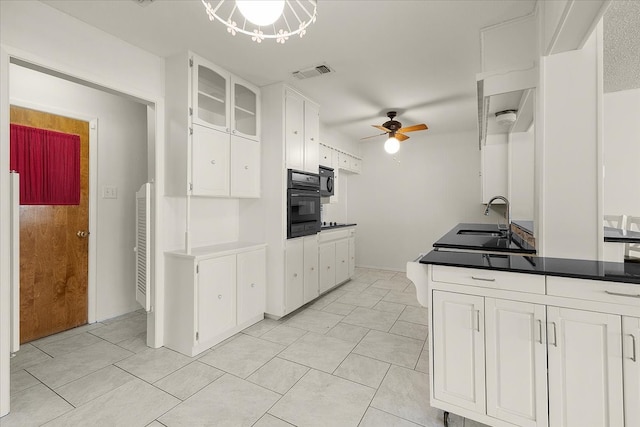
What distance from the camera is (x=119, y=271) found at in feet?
10.8

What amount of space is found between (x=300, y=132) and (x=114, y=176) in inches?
84.5

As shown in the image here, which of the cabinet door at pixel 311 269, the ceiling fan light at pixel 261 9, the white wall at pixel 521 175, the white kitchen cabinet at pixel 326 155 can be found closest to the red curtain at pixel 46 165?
the cabinet door at pixel 311 269

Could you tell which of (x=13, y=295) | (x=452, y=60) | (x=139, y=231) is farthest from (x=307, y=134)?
(x=13, y=295)

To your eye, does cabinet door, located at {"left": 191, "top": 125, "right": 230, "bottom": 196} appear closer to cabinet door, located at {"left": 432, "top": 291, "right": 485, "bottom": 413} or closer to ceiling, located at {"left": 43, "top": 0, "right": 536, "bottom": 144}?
ceiling, located at {"left": 43, "top": 0, "right": 536, "bottom": 144}

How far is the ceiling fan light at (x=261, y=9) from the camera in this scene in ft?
3.43

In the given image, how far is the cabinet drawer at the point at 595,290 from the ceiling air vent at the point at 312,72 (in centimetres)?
248

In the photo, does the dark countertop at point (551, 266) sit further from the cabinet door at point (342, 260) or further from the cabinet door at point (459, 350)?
the cabinet door at point (342, 260)

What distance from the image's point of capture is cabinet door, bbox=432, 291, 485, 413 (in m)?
1.51

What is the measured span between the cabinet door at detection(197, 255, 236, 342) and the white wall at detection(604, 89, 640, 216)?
454cm

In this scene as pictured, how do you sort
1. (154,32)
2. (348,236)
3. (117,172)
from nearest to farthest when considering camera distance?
(154,32), (117,172), (348,236)

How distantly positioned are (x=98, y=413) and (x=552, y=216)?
2934 millimetres

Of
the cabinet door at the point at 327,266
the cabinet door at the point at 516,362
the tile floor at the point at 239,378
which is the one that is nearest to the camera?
the cabinet door at the point at 516,362

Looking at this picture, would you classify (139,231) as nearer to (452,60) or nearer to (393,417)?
(393,417)

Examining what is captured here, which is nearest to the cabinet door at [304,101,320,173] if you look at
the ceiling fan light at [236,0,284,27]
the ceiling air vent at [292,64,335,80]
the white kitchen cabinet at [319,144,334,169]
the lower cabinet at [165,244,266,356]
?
the ceiling air vent at [292,64,335,80]
